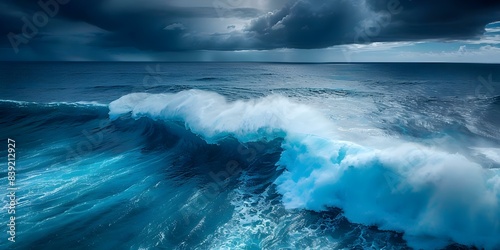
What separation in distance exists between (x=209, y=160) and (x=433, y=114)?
1424 cm

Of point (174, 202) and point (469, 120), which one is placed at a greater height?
point (469, 120)

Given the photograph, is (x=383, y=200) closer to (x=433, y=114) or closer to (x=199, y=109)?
(x=199, y=109)

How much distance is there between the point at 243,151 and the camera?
408 inches

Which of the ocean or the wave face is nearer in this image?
the wave face

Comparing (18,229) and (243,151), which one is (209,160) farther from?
(18,229)

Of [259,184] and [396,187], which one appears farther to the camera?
[259,184]

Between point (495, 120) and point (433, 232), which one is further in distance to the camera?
point (495, 120)

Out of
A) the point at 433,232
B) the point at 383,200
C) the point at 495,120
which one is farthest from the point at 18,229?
the point at 495,120

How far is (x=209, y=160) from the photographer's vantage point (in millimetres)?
10141

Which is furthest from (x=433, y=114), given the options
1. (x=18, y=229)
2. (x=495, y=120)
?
(x=18, y=229)

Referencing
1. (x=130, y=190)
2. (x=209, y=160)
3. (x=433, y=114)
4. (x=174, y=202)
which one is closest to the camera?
(x=174, y=202)

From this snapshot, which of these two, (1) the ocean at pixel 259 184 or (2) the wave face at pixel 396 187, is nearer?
(2) the wave face at pixel 396 187

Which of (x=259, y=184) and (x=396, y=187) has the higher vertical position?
(x=396, y=187)

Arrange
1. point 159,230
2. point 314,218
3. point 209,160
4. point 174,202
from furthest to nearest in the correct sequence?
1. point 209,160
2. point 174,202
3. point 314,218
4. point 159,230
